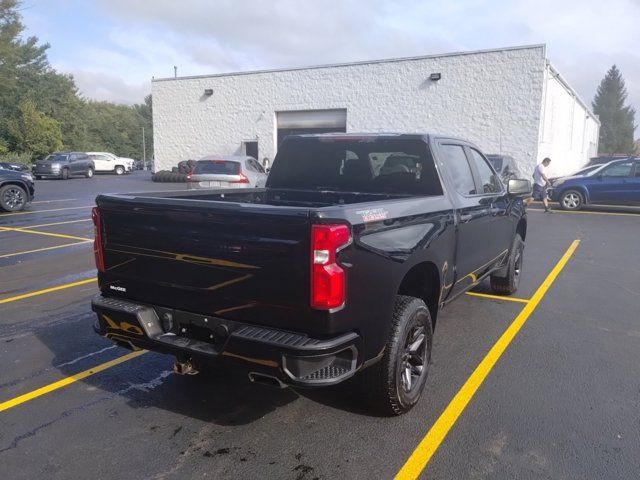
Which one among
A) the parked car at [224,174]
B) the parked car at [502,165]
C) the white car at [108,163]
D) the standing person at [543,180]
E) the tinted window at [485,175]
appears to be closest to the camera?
the tinted window at [485,175]

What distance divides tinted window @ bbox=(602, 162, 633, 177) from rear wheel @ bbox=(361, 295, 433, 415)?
1489 cm

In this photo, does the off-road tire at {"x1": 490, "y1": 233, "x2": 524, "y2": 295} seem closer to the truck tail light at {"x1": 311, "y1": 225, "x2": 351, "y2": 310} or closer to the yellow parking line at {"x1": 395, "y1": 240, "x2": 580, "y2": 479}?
the yellow parking line at {"x1": 395, "y1": 240, "x2": 580, "y2": 479}

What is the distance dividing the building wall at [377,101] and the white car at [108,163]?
896 cm

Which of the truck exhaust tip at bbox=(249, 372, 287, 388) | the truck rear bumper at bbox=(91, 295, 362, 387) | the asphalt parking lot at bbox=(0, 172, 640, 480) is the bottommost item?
the asphalt parking lot at bbox=(0, 172, 640, 480)

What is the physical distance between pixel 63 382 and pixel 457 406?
9.67ft

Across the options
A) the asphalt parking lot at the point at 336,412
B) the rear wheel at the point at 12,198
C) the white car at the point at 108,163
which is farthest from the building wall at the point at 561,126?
the white car at the point at 108,163

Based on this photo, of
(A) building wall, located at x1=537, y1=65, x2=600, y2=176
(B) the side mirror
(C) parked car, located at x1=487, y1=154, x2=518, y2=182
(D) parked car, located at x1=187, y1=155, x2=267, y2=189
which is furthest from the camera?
(A) building wall, located at x1=537, y1=65, x2=600, y2=176

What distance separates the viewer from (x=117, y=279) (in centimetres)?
351

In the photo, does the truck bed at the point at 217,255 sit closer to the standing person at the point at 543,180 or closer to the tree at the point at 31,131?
the standing person at the point at 543,180

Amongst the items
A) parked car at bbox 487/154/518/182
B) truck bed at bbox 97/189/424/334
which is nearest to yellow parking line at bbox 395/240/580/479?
truck bed at bbox 97/189/424/334

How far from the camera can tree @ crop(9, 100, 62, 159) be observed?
44.5m

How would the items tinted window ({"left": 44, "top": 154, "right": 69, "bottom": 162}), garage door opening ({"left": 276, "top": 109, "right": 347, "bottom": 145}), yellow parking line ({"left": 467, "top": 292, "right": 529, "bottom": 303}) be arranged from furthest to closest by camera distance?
tinted window ({"left": 44, "top": 154, "right": 69, "bottom": 162}), garage door opening ({"left": 276, "top": 109, "right": 347, "bottom": 145}), yellow parking line ({"left": 467, "top": 292, "right": 529, "bottom": 303})

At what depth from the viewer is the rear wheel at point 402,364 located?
10.6ft

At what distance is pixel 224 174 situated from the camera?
13820mm
